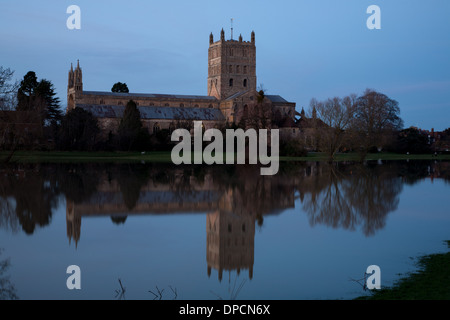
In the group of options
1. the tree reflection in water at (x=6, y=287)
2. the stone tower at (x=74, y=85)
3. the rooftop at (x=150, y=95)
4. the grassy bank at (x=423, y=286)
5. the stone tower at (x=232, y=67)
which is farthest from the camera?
the stone tower at (x=232, y=67)

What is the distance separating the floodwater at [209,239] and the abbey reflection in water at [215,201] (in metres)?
0.05

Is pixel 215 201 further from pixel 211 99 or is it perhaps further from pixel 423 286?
pixel 211 99

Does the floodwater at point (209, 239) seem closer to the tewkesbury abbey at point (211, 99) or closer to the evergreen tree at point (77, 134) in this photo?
the evergreen tree at point (77, 134)

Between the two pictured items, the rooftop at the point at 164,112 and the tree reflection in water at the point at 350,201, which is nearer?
the tree reflection in water at the point at 350,201

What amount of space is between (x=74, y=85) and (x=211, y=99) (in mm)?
22402

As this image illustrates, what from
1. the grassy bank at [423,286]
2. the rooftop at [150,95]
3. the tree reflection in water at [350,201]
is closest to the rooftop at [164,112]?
the rooftop at [150,95]

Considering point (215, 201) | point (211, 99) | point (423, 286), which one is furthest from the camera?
point (211, 99)

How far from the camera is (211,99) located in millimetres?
100375

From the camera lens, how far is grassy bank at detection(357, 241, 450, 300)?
8562 mm

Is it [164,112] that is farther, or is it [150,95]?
[150,95]

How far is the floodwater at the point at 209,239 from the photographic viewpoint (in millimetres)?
9531

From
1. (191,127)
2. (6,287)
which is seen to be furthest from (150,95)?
(6,287)
